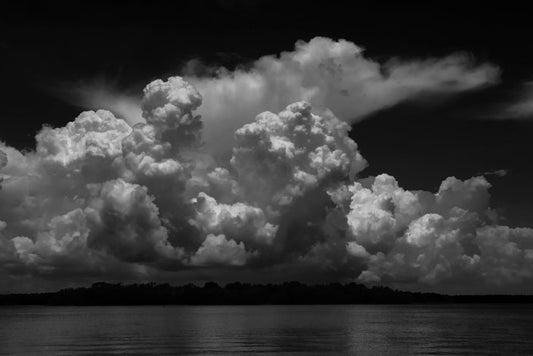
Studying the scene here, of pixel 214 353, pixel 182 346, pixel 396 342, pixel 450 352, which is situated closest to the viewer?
pixel 214 353

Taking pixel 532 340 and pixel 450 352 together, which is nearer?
pixel 450 352

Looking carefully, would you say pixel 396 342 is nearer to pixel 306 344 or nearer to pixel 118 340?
pixel 306 344

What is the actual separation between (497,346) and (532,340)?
22278mm

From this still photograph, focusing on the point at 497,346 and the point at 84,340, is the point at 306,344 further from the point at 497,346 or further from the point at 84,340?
the point at 84,340

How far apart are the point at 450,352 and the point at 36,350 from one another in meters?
70.1

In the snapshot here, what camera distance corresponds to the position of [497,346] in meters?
119

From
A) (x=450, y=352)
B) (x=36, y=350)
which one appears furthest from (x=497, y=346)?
(x=36, y=350)

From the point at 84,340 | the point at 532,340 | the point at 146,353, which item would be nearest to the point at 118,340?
the point at 84,340

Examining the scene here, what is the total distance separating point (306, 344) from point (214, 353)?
2530 cm

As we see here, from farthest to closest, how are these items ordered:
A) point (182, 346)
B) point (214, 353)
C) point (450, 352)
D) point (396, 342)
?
point (396, 342) → point (182, 346) → point (450, 352) → point (214, 353)

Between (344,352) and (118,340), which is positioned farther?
(118,340)

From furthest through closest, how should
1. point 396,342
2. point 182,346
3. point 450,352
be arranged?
1. point 396,342
2. point 182,346
3. point 450,352

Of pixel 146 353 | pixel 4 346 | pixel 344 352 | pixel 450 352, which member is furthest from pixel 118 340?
pixel 450 352

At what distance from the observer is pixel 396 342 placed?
129 metres
